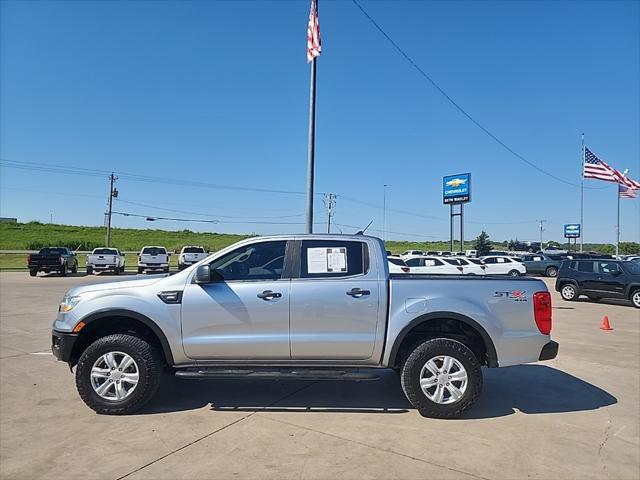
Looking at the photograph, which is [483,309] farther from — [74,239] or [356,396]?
[74,239]

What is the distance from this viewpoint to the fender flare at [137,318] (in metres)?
4.95

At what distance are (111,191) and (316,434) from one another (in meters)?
55.7

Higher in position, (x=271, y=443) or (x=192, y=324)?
(x=192, y=324)

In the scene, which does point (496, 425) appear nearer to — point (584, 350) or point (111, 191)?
point (584, 350)

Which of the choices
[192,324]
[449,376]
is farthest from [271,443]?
[449,376]

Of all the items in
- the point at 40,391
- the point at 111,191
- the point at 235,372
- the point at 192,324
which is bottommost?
the point at 40,391

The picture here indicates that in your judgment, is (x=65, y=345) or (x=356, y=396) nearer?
(x=65, y=345)

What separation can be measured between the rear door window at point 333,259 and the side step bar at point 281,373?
3.22ft

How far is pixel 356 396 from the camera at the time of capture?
557 cm

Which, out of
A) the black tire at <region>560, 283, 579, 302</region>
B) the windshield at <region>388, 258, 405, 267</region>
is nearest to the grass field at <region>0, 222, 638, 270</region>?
the windshield at <region>388, 258, 405, 267</region>

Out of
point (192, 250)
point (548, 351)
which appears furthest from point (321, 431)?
point (192, 250)

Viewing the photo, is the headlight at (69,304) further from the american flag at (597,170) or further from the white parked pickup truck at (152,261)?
the american flag at (597,170)

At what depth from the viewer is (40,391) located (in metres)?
5.69

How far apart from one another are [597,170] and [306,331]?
107 feet
